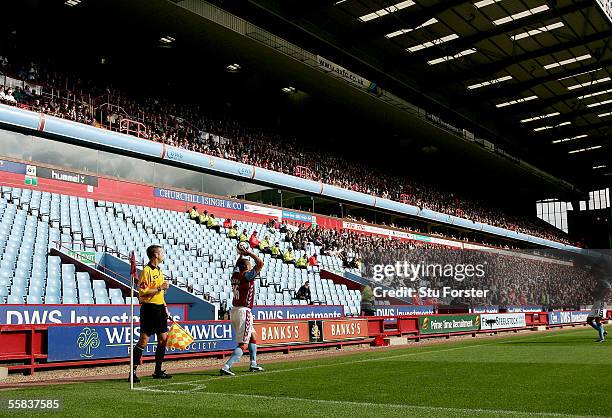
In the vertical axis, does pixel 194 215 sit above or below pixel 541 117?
below

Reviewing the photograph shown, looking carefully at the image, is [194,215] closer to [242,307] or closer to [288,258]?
[288,258]

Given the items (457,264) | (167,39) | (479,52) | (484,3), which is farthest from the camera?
(457,264)

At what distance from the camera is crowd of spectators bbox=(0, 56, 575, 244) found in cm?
2762

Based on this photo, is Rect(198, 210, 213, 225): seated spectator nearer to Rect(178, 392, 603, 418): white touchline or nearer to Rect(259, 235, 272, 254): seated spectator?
Rect(259, 235, 272, 254): seated spectator

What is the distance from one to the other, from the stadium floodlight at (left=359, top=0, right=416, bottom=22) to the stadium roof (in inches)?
2.2

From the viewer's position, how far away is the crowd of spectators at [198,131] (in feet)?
90.6

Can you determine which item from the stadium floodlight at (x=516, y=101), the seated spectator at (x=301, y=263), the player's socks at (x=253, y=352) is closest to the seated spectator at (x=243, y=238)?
the seated spectator at (x=301, y=263)

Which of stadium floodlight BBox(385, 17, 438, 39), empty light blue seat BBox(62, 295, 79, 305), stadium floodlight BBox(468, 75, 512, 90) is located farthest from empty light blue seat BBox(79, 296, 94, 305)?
stadium floodlight BBox(468, 75, 512, 90)

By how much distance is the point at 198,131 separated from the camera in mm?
35406

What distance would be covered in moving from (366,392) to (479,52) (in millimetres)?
35127

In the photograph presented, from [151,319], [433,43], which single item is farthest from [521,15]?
[151,319]

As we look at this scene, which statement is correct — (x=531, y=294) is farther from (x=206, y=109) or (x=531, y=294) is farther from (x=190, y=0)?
(x=190, y=0)

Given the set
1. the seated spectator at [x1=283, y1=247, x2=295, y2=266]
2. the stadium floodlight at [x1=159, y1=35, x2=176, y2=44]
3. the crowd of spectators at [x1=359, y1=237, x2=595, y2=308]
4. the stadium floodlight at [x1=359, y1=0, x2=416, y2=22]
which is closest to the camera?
the seated spectator at [x1=283, y1=247, x2=295, y2=266]

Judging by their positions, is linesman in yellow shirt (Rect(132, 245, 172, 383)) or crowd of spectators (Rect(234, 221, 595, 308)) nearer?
linesman in yellow shirt (Rect(132, 245, 172, 383))
